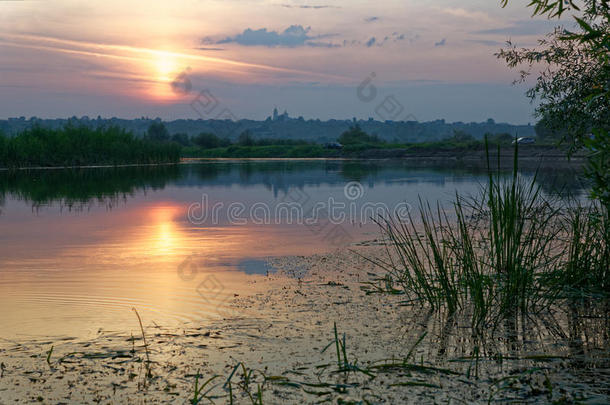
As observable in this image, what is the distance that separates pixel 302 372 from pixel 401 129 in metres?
160

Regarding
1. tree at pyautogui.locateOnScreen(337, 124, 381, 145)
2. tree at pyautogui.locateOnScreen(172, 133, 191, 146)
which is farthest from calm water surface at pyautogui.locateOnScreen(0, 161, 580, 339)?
tree at pyautogui.locateOnScreen(172, 133, 191, 146)

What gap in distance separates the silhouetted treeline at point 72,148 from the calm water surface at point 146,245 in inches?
661

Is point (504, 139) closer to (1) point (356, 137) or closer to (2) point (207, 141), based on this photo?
(1) point (356, 137)

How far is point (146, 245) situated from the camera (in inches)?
522

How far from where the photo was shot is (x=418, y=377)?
4906 mm

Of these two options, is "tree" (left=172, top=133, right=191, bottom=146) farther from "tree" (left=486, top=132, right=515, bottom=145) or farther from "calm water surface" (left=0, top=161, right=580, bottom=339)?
"calm water surface" (left=0, top=161, right=580, bottom=339)

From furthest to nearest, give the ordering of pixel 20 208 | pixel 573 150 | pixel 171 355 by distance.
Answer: pixel 20 208, pixel 573 150, pixel 171 355

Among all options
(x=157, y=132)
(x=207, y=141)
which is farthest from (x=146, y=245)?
(x=157, y=132)

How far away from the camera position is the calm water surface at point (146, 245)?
7.55 metres

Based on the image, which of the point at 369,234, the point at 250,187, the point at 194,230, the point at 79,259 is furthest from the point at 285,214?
the point at 250,187

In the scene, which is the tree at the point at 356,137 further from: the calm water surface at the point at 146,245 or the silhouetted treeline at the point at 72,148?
the calm water surface at the point at 146,245

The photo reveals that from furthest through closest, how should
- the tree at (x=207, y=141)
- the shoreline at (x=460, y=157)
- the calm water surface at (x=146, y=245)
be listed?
the tree at (x=207, y=141) → the shoreline at (x=460, y=157) → the calm water surface at (x=146, y=245)

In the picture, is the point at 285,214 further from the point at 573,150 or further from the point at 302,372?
the point at 302,372

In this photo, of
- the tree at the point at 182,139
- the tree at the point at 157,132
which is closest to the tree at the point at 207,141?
the tree at the point at 182,139
